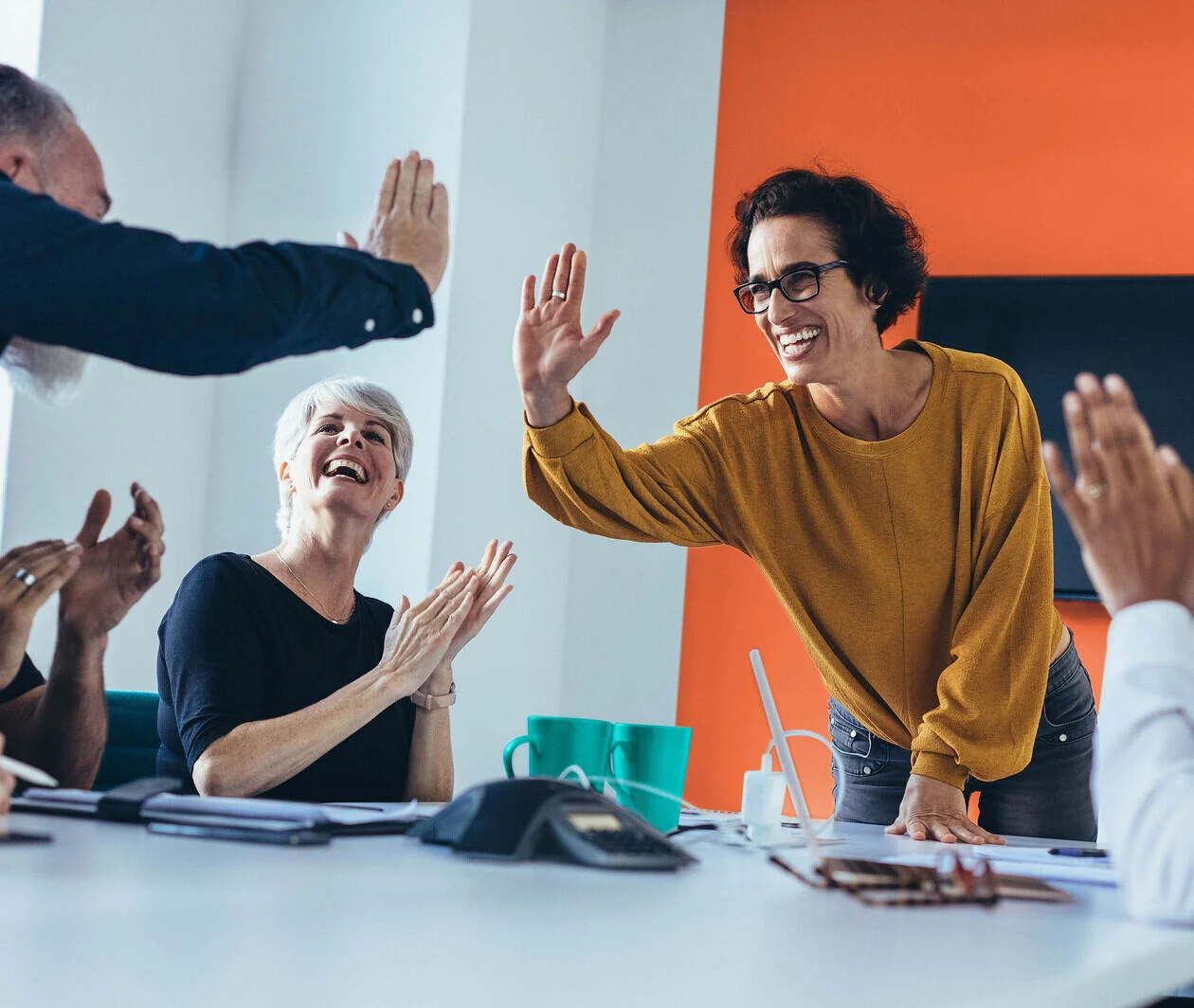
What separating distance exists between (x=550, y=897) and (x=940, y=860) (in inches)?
14.5

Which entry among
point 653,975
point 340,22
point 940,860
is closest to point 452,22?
point 340,22

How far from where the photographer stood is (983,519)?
176 cm

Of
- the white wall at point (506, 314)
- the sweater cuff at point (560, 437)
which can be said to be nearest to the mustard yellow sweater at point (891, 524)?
the sweater cuff at point (560, 437)

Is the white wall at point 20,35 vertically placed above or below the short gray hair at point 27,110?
above

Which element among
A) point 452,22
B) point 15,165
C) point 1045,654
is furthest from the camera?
point 452,22

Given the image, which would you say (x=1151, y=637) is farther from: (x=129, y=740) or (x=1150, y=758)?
(x=129, y=740)

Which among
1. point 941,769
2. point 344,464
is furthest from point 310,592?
point 941,769

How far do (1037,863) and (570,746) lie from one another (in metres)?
0.46

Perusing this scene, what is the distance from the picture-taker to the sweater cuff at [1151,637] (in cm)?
85

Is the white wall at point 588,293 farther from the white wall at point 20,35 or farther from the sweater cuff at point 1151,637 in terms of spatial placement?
the sweater cuff at point 1151,637

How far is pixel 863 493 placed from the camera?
6.15 feet

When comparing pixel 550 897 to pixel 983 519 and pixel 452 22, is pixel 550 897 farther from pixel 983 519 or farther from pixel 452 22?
pixel 452 22

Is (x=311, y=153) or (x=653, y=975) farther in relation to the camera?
(x=311, y=153)

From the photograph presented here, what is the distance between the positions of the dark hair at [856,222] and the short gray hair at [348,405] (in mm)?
635
